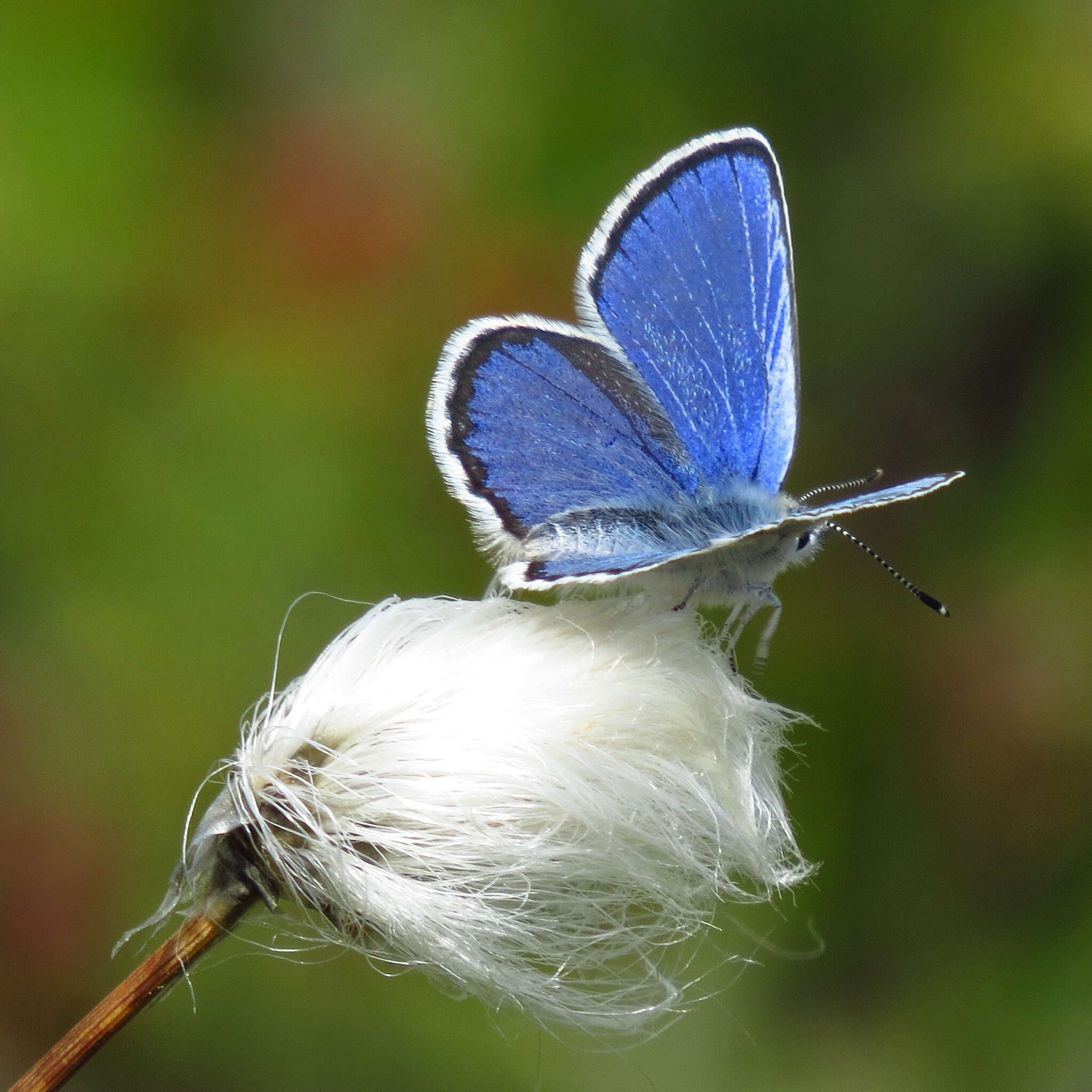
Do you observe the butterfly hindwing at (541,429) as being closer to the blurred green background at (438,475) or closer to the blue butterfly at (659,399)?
the blue butterfly at (659,399)

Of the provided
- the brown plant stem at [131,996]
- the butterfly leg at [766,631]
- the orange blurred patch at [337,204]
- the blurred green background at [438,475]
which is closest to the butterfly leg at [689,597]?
the butterfly leg at [766,631]

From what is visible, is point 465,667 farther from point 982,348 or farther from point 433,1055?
point 982,348

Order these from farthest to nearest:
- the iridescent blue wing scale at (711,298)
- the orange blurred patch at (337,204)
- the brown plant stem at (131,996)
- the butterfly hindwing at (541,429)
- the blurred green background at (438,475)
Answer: the orange blurred patch at (337,204), the blurred green background at (438,475), the iridescent blue wing scale at (711,298), the butterfly hindwing at (541,429), the brown plant stem at (131,996)

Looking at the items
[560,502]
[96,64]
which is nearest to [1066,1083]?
[560,502]

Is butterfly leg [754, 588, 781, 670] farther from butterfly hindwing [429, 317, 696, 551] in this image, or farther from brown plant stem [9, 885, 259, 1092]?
brown plant stem [9, 885, 259, 1092]

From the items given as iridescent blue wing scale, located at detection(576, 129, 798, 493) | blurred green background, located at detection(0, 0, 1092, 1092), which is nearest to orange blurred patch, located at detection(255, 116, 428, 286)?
blurred green background, located at detection(0, 0, 1092, 1092)

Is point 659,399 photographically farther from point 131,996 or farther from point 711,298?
point 131,996

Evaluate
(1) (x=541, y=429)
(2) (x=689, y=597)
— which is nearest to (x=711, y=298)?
(1) (x=541, y=429)
